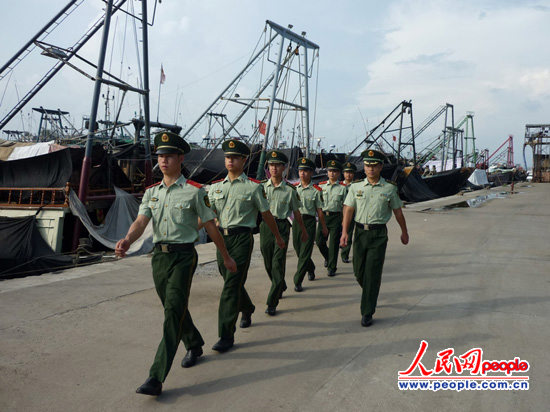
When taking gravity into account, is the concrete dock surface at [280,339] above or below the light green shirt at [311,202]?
below

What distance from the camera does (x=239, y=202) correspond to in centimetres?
396

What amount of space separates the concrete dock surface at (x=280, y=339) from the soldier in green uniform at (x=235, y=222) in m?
0.28

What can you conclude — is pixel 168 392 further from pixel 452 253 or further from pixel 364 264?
pixel 452 253

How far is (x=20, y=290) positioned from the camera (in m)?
5.18

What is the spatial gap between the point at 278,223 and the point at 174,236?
2234 mm

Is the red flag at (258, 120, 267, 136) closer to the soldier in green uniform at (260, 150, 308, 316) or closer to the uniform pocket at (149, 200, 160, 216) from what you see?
the soldier in green uniform at (260, 150, 308, 316)

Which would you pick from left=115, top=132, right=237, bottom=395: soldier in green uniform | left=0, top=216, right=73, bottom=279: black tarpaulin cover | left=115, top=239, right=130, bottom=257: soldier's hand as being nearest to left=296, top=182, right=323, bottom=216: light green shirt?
left=115, top=132, right=237, bottom=395: soldier in green uniform

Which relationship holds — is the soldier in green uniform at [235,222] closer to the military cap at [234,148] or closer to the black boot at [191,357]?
the military cap at [234,148]

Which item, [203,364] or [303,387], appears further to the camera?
A: [203,364]

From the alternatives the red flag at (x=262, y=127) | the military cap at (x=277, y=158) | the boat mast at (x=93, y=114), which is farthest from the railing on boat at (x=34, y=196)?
the military cap at (x=277, y=158)

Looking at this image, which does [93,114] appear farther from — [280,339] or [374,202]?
[280,339]

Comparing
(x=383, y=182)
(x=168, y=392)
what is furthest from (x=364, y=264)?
(x=168, y=392)

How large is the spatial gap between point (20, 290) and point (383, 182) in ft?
15.8

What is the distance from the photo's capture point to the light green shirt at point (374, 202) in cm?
445
